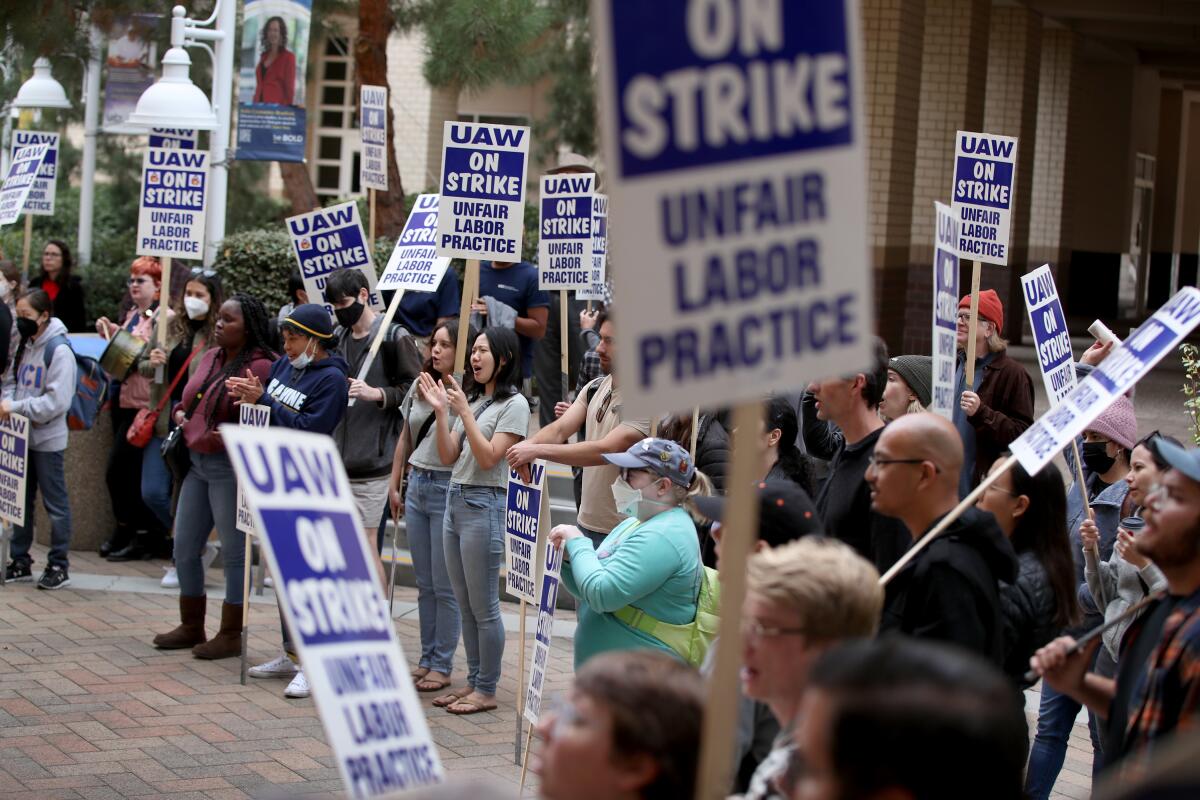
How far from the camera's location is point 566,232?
34.3 feet

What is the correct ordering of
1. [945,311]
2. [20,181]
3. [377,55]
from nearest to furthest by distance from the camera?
[945,311] < [20,181] < [377,55]

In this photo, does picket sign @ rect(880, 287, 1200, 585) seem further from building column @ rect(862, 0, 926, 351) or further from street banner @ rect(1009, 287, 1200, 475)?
building column @ rect(862, 0, 926, 351)

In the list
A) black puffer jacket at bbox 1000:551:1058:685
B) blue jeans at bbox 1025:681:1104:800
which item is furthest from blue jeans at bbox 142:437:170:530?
black puffer jacket at bbox 1000:551:1058:685

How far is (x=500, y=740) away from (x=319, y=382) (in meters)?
2.10

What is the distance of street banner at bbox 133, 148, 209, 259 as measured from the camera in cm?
1137

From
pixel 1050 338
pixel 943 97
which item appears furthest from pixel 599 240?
pixel 943 97

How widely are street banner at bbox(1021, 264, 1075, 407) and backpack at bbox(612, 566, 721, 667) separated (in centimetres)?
229

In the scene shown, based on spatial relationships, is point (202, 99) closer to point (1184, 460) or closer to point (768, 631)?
point (1184, 460)

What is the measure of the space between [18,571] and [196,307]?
92.8 inches

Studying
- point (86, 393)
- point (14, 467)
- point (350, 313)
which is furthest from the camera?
point (86, 393)

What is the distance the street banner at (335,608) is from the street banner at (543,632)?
10.5ft

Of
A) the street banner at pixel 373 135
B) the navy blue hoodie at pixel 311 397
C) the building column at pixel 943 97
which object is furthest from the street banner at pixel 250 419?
the building column at pixel 943 97

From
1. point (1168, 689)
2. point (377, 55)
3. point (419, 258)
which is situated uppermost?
point (377, 55)

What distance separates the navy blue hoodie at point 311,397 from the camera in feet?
27.3
